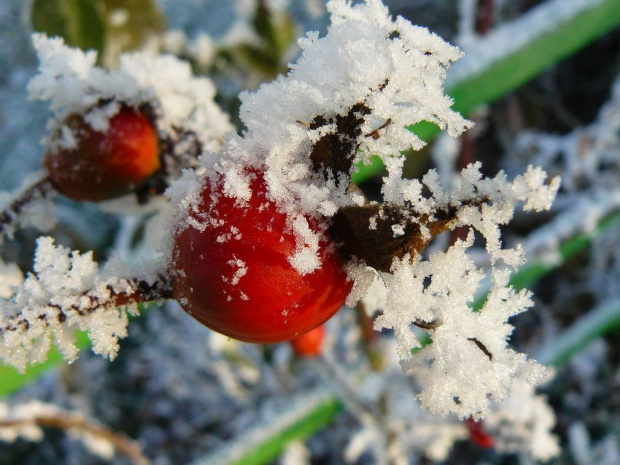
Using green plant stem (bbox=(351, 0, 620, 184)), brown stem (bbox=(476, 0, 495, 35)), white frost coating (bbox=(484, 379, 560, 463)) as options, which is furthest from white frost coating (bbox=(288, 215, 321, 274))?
brown stem (bbox=(476, 0, 495, 35))

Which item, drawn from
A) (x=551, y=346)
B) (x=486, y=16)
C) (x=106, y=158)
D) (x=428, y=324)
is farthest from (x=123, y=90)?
(x=551, y=346)

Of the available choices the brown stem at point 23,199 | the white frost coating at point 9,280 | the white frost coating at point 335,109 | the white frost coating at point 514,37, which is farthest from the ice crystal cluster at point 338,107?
the white frost coating at point 514,37

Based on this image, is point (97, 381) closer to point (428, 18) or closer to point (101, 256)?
point (101, 256)

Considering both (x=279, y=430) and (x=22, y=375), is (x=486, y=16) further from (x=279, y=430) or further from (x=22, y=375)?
(x=22, y=375)

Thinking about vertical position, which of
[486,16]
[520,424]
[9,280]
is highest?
[486,16]

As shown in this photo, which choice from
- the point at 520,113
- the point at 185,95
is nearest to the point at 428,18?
the point at 520,113

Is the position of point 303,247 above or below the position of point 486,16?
below

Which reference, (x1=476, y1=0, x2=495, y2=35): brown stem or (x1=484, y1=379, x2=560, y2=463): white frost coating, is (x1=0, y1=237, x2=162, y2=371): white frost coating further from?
(x1=476, y1=0, x2=495, y2=35): brown stem
